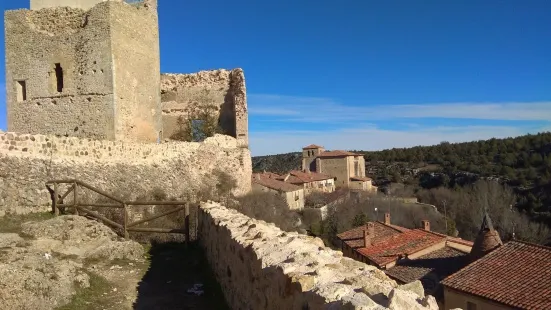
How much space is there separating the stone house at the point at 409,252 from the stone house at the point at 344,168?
1472 inches

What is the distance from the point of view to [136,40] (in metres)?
15.6

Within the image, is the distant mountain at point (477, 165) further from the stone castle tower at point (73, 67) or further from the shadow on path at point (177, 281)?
the shadow on path at point (177, 281)

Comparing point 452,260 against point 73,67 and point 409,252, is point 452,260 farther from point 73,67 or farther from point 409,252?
point 73,67

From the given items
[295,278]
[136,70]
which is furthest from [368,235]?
[295,278]

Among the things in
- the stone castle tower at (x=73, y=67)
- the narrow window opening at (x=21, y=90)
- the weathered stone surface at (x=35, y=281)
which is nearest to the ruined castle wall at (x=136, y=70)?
the stone castle tower at (x=73, y=67)

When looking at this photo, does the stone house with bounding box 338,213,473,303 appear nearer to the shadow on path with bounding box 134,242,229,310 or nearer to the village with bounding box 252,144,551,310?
the village with bounding box 252,144,551,310

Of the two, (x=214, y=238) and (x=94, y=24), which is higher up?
(x=94, y=24)

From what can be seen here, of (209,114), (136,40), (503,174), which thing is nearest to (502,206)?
(503,174)

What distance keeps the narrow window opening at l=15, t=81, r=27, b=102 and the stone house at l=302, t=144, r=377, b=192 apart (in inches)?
2151

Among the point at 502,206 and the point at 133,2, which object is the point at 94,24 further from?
the point at 502,206

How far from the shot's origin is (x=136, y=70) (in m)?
15.8

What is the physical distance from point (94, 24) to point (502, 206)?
139 ft

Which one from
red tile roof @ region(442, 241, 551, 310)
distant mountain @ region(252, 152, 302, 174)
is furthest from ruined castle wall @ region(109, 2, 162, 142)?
distant mountain @ region(252, 152, 302, 174)

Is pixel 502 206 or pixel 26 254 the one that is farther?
pixel 502 206
